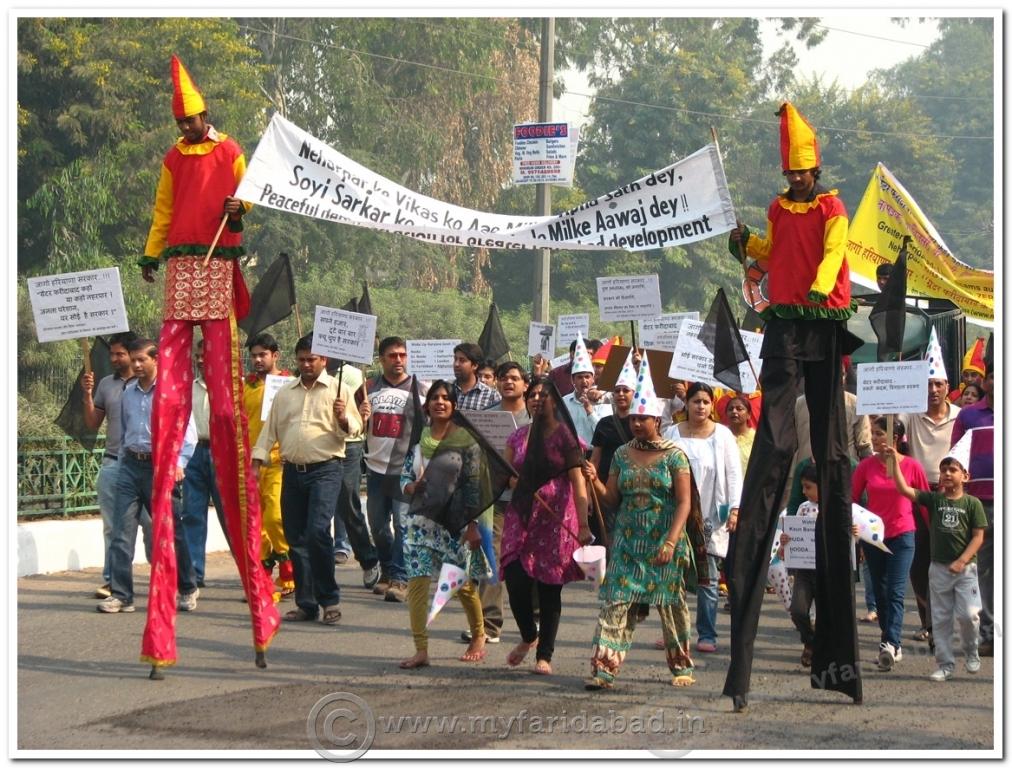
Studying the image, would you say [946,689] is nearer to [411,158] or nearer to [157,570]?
[157,570]

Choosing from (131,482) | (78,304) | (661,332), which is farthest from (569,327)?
(78,304)

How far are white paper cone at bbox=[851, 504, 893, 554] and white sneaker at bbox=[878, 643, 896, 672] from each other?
23.9 inches

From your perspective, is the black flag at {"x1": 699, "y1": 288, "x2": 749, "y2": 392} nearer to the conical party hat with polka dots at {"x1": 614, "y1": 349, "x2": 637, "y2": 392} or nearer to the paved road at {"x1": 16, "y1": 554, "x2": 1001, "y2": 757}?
the conical party hat with polka dots at {"x1": 614, "y1": 349, "x2": 637, "y2": 392}

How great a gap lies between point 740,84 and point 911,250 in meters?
30.2

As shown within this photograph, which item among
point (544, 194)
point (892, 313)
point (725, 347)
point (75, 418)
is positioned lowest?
point (75, 418)

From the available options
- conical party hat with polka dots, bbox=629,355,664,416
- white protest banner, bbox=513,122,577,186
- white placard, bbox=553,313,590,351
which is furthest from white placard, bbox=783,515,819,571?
white protest banner, bbox=513,122,577,186

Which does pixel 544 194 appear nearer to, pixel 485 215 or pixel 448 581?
pixel 485 215

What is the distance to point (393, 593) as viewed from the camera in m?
12.3

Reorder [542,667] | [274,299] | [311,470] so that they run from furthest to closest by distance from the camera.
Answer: [274,299], [311,470], [542,667]

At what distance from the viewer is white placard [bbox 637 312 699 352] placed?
14047 mm

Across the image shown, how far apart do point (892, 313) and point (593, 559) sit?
14.1 feet

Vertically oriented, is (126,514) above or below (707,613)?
above

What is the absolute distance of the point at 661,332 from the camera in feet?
46.2
